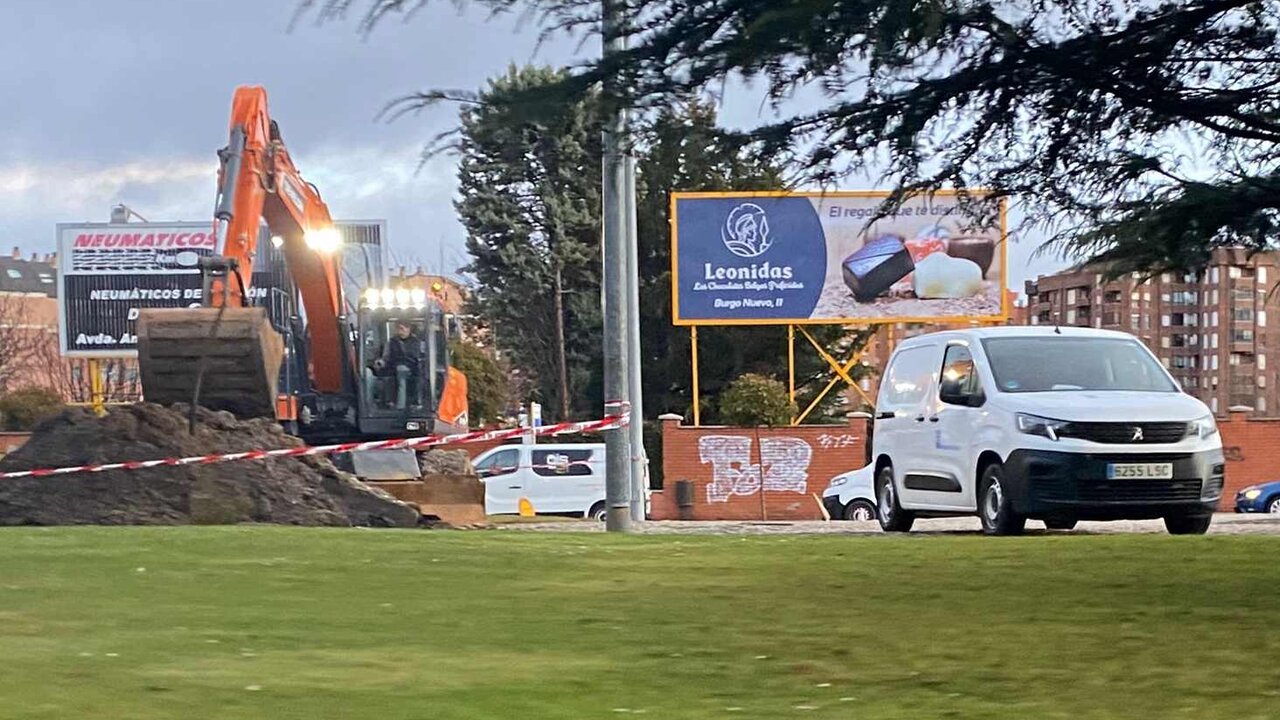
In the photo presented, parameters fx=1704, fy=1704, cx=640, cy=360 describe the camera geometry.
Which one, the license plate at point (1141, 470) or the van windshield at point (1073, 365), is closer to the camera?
the license plate at point (1141, 470)

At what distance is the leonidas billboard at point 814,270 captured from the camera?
38406 mm

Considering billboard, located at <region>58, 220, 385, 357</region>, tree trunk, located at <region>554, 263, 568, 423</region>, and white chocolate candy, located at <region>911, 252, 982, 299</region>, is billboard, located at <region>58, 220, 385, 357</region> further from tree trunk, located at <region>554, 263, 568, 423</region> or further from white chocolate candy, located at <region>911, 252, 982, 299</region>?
white chocolate candy, located at <region>911, 252, 982, 299</region>

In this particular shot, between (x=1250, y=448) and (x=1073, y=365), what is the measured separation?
84.0 ft

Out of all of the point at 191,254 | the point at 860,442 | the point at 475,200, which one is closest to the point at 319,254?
the point at 860,442

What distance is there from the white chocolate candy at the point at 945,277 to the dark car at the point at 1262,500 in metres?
10.3

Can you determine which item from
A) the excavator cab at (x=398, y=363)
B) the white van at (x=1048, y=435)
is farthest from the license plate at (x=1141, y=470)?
the excavator cab at (x=398, y=363)

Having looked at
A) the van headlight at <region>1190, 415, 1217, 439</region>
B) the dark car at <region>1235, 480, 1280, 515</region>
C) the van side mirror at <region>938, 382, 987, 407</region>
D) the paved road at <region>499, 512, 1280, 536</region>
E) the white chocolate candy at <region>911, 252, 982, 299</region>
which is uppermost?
the white chocolate candy at <region>911, 252, 982, 299</region>

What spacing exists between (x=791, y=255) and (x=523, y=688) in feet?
111

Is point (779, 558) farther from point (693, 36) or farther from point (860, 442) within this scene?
point (860, 442)

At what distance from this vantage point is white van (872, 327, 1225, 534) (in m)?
13.8

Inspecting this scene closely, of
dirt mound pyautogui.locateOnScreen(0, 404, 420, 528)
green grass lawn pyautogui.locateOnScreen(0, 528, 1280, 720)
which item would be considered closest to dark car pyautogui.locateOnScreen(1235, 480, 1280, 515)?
dirt mound pyautogui.locateOnScreen(0, 404, 420, 528)

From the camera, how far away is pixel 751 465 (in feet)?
120

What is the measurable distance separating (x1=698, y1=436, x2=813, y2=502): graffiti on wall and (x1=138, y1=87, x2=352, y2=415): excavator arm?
14.7m

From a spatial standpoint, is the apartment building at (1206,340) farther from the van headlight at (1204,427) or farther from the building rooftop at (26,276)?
the building rooftop at (26,276)
